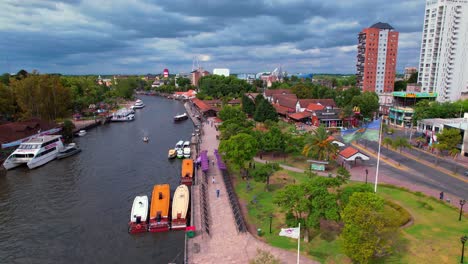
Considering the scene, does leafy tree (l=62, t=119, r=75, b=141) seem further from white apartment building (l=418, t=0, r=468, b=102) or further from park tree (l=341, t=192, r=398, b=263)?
white apartment building (l=418, t=0, r=468, b=102)

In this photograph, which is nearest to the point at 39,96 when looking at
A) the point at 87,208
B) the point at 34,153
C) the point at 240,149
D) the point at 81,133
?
the point at 81,133

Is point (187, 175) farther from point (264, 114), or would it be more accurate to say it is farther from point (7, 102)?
point (7, 102)

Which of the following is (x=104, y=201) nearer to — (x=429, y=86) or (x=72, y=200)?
(x=72, y=200)

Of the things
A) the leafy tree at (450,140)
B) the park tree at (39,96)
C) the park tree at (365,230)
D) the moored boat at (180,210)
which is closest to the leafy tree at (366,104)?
the leafy tree at (450,140)

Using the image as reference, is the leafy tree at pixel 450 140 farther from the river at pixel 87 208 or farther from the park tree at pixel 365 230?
the river at pixel 87 208

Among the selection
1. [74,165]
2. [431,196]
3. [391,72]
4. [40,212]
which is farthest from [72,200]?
[391,72]
